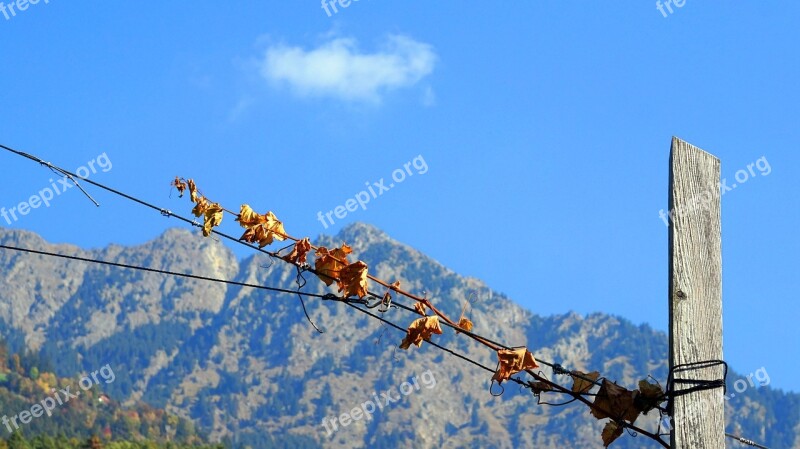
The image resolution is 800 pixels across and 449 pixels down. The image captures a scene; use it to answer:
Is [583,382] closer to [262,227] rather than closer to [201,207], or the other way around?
[262,227]

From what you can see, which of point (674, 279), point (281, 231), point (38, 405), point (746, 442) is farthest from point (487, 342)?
point (38, 405)

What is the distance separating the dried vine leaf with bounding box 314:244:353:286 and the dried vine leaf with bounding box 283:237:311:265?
26cm

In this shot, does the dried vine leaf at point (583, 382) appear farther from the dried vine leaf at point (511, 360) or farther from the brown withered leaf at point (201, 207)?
the brown withered leaf at point (201, 207)

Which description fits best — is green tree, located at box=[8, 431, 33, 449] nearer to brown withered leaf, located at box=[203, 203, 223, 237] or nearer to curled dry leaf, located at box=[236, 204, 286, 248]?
brown withered leaf, located at box=[203, 203, 223, 237]

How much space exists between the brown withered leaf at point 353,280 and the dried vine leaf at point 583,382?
4.09ft

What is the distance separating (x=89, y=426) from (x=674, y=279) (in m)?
188

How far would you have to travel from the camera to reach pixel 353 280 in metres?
6.91

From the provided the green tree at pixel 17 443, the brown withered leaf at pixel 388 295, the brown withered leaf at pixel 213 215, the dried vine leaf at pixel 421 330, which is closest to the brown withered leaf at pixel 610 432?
the dried vine leaf at pixel 421 330

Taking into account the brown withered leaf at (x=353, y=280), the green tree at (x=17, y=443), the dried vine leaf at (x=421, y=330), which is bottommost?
the dried vine leaf at (x=421, y=330)

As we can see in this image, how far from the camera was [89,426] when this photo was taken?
185875 millimetres

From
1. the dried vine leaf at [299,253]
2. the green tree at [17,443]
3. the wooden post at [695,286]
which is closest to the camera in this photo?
the wooden post at [695,286]

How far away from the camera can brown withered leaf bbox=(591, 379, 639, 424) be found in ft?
21.4

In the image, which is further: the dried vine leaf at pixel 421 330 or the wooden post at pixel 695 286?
the dried vine leaf at pixel 421 330

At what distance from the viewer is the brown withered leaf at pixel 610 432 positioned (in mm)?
6641
